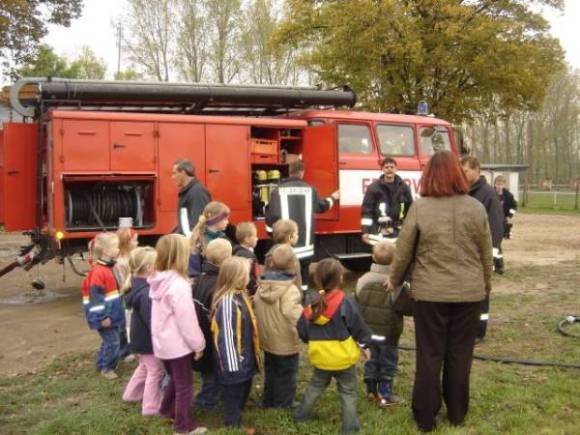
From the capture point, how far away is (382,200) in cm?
715

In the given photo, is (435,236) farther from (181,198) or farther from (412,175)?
(412,175)

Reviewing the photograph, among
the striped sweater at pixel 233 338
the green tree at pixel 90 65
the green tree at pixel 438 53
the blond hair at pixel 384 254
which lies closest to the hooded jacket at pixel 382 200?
the blond hair at pixel 384 254

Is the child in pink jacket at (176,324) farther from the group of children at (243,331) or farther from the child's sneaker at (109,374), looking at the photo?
the child's sneaker at (109,374)

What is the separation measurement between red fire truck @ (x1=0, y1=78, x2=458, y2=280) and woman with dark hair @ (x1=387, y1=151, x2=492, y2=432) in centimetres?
367

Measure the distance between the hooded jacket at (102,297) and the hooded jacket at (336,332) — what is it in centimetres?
204

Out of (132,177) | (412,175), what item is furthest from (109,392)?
(412,175)

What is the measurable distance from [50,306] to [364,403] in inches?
218

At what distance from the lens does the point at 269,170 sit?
8938 millimetres

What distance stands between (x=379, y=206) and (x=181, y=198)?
240cm

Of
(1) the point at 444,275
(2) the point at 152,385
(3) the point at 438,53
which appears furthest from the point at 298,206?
(3) the point at 438,53

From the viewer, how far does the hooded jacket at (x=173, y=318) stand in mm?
4035

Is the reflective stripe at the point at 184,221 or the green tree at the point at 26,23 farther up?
the green tree at the point at 26,23

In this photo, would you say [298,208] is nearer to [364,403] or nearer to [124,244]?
[124,244]

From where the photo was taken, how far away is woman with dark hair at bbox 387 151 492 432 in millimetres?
3990
